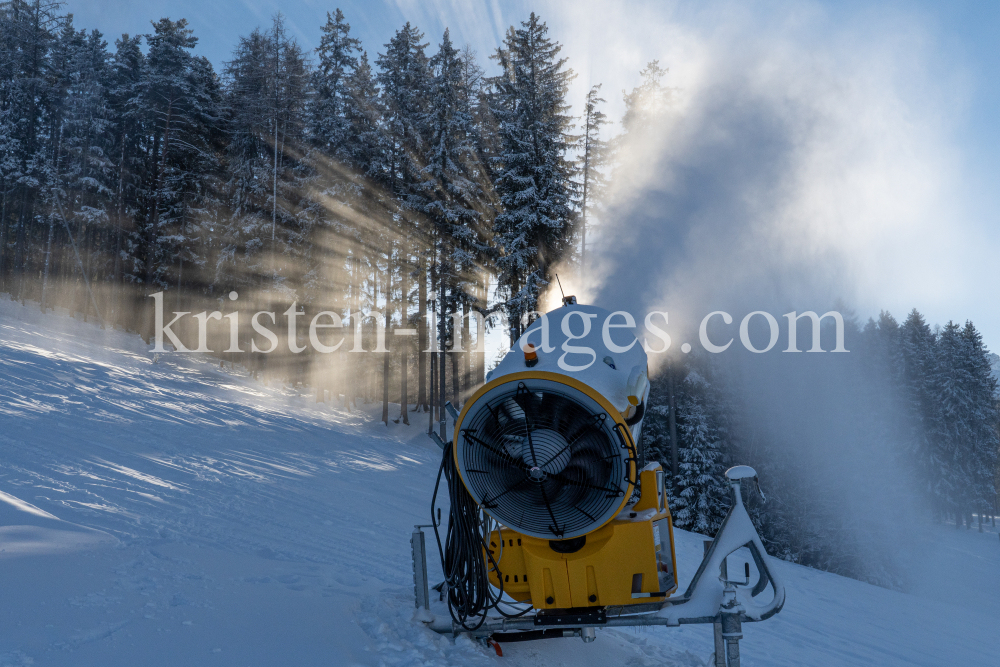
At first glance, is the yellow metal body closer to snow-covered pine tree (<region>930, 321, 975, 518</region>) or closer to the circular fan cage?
the circular fan cage

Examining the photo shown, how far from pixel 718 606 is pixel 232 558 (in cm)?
407

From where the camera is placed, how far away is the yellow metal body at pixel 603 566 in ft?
11.5

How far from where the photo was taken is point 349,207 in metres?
23.7

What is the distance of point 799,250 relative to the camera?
18.8m

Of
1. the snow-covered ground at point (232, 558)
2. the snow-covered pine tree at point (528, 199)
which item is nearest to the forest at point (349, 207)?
the snow-covered pine tree at point (528, 199)

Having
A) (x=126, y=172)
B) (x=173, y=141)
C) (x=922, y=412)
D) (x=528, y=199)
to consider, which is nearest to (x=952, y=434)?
(x=922, y=412)

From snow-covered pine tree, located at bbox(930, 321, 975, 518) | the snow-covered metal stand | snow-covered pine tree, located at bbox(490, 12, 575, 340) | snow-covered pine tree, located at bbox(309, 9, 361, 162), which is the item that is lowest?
snow-covered pine tree, located at bbox(930, 321, 975, 518)

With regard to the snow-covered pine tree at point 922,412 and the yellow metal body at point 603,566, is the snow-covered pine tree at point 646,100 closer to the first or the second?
the yellow metal body at point 603,566

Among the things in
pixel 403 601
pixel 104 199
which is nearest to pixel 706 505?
pixel 403 601

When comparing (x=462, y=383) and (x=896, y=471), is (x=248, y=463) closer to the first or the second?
(x=462, y=383)

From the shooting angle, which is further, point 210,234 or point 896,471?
point 210,234

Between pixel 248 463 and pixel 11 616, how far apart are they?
25.9 ft

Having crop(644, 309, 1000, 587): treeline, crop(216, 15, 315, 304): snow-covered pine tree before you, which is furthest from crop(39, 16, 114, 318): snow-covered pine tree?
crop(644, 309, 1000, 587): treeline

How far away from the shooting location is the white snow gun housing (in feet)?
11.2
